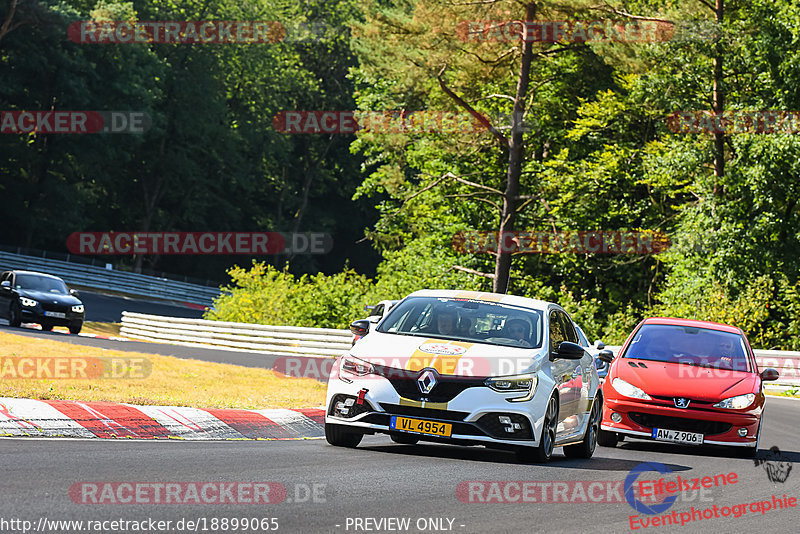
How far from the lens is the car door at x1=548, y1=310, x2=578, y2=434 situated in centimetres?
1145

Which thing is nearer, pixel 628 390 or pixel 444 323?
pixel 444 323

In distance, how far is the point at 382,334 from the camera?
11.4m

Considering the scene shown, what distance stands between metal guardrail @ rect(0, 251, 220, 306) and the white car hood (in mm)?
50224

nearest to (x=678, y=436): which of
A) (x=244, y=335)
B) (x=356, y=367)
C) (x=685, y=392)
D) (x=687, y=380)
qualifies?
(x=685, y=392)

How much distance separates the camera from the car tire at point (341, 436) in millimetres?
11211

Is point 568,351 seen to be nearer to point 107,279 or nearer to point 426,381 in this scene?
point 426,381

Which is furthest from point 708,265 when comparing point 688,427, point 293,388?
point 688,427

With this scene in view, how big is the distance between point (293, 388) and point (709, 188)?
20.8m

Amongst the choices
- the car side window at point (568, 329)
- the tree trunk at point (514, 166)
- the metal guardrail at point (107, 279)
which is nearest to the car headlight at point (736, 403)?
the car side window at point (568, 329)

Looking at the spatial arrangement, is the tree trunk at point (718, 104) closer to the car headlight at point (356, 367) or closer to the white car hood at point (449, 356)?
the white car hood at point (449, 356)

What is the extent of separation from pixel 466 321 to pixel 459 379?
1.24 metres

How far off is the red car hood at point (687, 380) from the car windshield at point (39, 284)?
2171 cm

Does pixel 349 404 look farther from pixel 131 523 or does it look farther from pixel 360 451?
pixel 131 523

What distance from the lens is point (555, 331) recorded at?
477 inches
